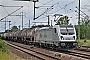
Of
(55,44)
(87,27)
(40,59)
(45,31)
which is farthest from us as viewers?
(87,27)

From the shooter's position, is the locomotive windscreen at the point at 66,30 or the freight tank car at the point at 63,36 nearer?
the freight tank car at the point at 63,36

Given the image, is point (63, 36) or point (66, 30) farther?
point (66, 30)

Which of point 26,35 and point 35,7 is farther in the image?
point 26,35

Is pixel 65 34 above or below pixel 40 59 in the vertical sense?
above

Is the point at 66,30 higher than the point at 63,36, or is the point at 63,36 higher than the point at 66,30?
the point at 66,30

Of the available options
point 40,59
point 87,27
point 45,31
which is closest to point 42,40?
point 45,31

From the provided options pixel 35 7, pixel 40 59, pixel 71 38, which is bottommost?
pixel 40 59

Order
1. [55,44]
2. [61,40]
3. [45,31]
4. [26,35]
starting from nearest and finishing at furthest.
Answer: [61,40] < [55,44] < [45,31] < [26,35]

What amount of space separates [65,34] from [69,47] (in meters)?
1.48

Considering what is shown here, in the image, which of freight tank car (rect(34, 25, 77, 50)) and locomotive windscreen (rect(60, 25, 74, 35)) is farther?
locomotive windscreen (rect(60, 25, 74, 35))

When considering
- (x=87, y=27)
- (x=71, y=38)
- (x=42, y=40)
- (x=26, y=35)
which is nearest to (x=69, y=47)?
(x=71, y=38)

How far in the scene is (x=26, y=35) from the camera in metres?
51.5

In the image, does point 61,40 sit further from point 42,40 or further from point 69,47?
point 42,40

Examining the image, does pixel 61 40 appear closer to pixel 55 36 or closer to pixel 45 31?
pixel 55 36
